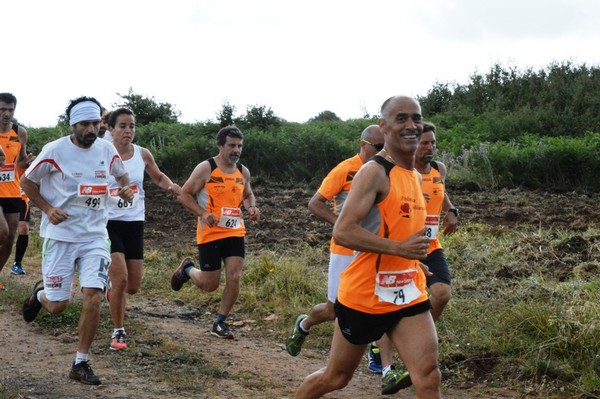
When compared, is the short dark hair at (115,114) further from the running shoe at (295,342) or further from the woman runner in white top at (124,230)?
the running shoe at (295,342)

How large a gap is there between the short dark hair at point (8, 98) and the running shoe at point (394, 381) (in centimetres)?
614

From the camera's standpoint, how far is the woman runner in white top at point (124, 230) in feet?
28.8

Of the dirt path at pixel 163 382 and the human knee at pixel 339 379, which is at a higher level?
the human knee at pixel 339 379

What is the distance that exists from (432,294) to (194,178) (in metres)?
3.03

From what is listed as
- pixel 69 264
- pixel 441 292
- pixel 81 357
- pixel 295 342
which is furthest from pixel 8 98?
pixel 441 292

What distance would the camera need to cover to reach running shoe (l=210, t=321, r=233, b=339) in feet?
31.6

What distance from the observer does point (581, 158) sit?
17.5 meters

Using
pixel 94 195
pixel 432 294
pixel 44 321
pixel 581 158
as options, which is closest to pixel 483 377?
pixel 432 294

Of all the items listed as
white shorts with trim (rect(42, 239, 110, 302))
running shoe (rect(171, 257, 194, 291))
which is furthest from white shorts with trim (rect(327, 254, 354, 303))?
running shoe (rect(171, 257, 194, 291))

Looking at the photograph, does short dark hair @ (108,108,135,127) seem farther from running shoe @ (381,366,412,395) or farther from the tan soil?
running shoe @ (381,366,412,395)

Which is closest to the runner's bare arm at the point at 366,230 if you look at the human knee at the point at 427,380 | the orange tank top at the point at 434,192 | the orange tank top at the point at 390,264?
the orange tank top at the point at 390,264

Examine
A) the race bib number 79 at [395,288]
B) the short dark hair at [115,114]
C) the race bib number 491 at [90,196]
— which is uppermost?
the short dark hair at [115,114]

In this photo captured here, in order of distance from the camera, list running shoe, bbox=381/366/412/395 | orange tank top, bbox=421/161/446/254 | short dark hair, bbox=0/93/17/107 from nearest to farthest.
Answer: running shoe, bbox=381/366/412/395 → orange tank top, bbox=421/161/446/254 → short dark hair, bbox=0/93/17/107

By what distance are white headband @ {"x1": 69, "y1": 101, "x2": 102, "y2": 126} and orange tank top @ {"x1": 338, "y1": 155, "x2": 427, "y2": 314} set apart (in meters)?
3.12
